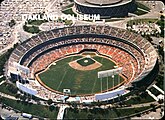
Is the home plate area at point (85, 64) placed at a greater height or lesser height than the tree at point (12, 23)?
lesser

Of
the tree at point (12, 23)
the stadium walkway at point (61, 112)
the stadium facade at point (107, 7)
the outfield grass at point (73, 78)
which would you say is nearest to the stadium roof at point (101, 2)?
the stadium facade at point (107, 7)

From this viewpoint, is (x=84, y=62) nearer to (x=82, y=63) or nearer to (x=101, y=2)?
(x=82, y=63)

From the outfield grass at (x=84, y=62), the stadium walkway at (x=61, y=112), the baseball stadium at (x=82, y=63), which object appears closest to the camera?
the stadium walkway at (x=61, y=112)

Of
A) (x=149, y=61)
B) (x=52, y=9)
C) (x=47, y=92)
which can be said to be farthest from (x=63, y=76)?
(x=52, y=9)

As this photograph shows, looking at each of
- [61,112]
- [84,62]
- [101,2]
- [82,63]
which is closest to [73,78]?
[82,63]

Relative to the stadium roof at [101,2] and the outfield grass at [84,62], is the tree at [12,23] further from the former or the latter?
the outfield grass at [84,62]

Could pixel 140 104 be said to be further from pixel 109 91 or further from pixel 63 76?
pixel 63 76
